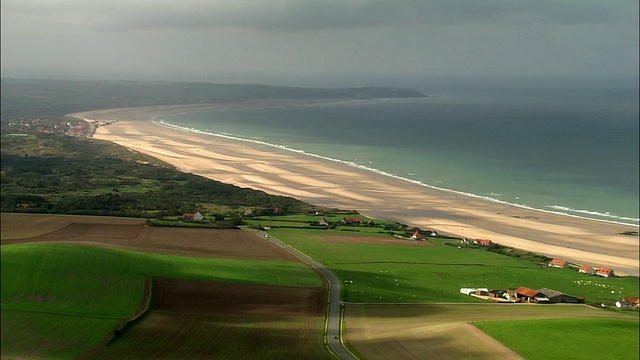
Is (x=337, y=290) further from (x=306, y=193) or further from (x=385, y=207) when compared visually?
(x=306, y=193)

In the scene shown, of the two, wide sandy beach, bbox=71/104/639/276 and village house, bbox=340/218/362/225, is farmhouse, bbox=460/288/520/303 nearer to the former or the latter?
wide sandy beach, bbox=71/104/639/276

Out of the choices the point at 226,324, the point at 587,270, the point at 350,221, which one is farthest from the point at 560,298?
the point at 350,221

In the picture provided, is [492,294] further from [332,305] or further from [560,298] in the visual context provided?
[332,305]

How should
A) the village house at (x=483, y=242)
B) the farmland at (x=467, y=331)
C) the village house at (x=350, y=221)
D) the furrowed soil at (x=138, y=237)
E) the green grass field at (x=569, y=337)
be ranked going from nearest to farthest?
the farmland at (x=467, y=331) → the green grass field at (x=569, y=337) → the furrowed soil at (x=138, y=237) → the village house at (x=483, y=242) → the village house at (x=350, y=221)

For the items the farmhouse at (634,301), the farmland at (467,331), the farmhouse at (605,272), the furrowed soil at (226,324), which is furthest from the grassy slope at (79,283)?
the farmhouse at (605,272)

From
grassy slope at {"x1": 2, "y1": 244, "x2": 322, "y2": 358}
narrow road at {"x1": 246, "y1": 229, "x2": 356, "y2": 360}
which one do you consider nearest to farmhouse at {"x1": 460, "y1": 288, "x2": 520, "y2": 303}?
narrow road at {"x1": 246, "y1": 229, "x2": 356, "y2": 360}

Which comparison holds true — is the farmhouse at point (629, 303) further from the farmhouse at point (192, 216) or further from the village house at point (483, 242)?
the farmhouse at point (192, 216)

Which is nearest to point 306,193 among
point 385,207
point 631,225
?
point 385,207
